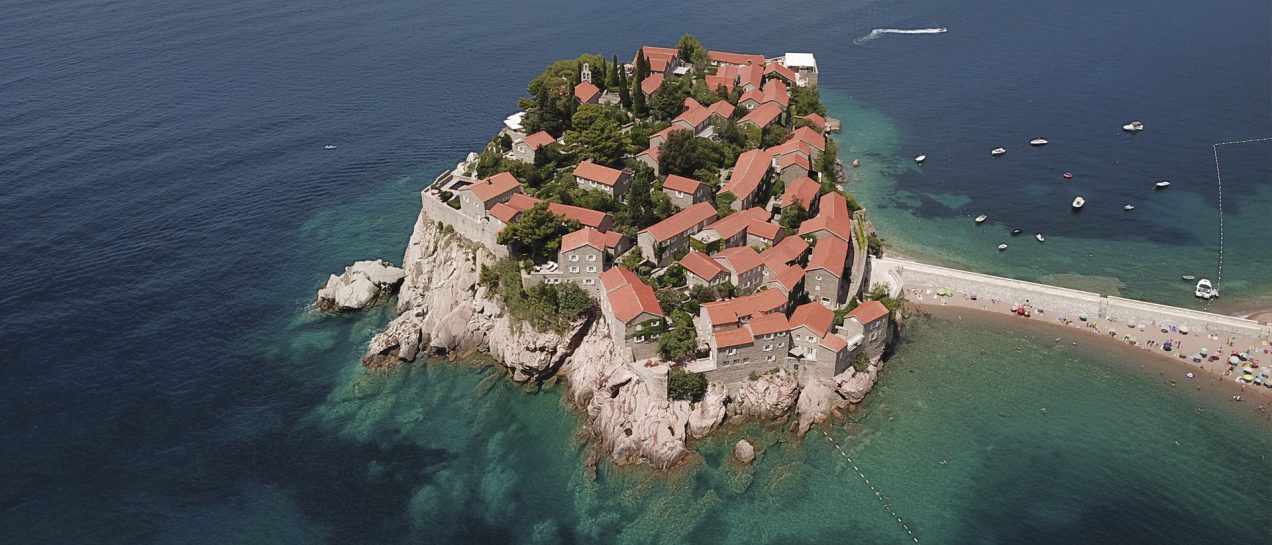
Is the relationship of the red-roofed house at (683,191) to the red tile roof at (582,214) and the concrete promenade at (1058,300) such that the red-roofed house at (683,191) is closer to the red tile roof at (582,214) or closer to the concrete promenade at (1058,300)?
the red tile roof at (582,214)

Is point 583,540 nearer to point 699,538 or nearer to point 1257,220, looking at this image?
point 699,538

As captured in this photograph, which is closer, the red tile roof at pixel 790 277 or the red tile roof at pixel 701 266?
the red tile roof at pixel 790 277

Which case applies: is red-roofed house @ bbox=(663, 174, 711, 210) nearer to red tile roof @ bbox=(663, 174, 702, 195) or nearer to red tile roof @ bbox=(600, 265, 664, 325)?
red tile roof @ bbox=(663, 174, 702, 195)

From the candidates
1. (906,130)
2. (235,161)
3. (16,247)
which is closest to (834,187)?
(906,130)

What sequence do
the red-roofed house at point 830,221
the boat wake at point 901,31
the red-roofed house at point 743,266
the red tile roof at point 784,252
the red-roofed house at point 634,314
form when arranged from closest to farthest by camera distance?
the red-roofed house at point 634,314 < the red-roofed house at point 743,266 < the red tile roof at point 784,252 < the red-roofed house at point 830,221 < the boat wake at point 901,31

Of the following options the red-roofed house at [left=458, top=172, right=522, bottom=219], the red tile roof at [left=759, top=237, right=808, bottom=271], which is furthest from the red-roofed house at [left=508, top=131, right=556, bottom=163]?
the red tile roof at [left=759, top=237, right=808, bottom=271]

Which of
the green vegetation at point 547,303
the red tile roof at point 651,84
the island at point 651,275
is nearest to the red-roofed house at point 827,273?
the island at point 651,275
